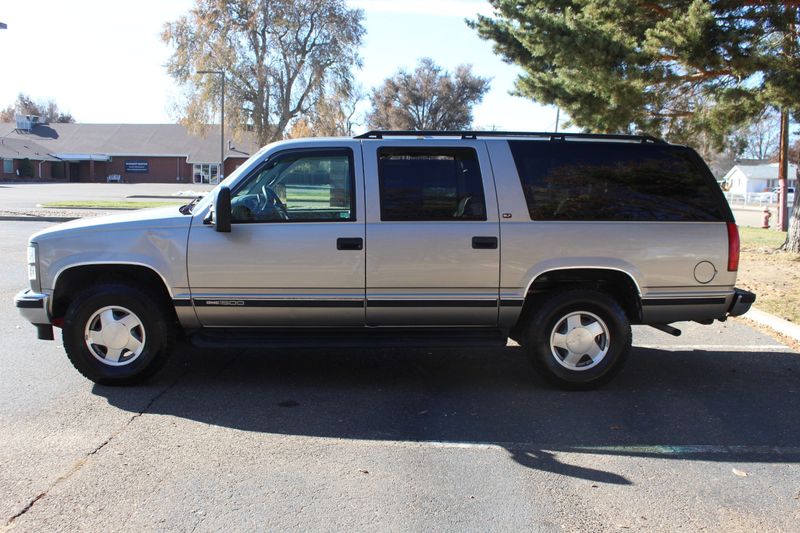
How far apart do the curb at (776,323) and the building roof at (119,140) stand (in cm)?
6699

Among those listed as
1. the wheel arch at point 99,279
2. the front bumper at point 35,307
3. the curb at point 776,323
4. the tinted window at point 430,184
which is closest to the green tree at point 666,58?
the curb at point 776,323

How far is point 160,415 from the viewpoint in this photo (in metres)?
4.83

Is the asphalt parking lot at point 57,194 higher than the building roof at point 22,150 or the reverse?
the reverse

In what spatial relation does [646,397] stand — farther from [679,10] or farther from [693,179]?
[679,10]

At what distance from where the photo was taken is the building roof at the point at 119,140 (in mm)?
75250

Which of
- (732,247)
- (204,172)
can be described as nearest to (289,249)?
(732,247)

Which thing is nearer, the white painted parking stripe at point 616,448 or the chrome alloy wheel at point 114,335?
the white painted parking stripe at point 616,448

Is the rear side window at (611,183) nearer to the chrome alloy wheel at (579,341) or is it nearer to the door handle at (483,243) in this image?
the door handle at (483,243)

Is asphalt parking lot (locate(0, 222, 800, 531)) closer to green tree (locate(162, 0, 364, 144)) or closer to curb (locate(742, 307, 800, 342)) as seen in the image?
curb (locate(742, 307, 800, 342))

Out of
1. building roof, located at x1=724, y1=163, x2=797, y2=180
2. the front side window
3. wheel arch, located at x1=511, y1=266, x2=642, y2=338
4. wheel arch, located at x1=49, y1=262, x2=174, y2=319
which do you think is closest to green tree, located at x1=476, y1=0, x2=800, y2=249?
wheel arch, located at x1=511, y1=266, x2=642, y2=338

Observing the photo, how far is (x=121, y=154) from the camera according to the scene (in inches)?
3017

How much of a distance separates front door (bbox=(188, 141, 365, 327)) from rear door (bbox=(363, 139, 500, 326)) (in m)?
0.15

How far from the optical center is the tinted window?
17.4 ft

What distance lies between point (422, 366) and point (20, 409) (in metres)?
3.25
